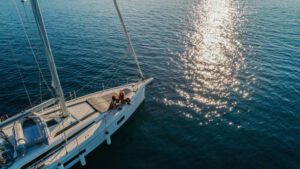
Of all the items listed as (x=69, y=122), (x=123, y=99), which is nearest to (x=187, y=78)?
(x=123, y=99)

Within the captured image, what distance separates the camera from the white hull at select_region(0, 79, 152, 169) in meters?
21.3

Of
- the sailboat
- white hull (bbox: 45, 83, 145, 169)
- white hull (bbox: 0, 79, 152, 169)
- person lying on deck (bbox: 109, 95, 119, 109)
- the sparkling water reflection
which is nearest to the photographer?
the sailboat

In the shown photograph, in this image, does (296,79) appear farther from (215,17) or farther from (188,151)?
(215,17)

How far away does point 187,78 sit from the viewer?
38.8 metres

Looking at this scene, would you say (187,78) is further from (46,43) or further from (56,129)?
(46,43)

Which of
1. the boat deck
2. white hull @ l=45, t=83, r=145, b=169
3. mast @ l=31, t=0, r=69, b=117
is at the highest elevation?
mast @ l=31, t=0, r=69, b=117

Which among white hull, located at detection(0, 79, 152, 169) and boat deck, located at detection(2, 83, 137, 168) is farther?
boat deck, located at detection(2, 83, 137, 168)

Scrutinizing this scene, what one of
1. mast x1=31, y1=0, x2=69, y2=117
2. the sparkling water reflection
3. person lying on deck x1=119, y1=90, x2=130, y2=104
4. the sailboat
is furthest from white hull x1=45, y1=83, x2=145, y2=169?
the sparkling water reflection

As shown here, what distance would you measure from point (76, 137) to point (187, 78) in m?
21.0

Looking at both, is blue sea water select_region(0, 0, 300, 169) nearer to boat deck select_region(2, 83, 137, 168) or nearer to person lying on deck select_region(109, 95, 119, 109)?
boat deck select_region(2, 83, 137, 168)

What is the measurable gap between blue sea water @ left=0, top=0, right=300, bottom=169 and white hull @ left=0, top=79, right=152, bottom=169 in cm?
152

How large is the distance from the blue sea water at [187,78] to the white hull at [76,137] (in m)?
1.52

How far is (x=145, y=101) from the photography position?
3375 centimetres

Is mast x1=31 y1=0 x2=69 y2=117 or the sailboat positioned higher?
mast x1=31 y1=0 x2=69 y2=117
